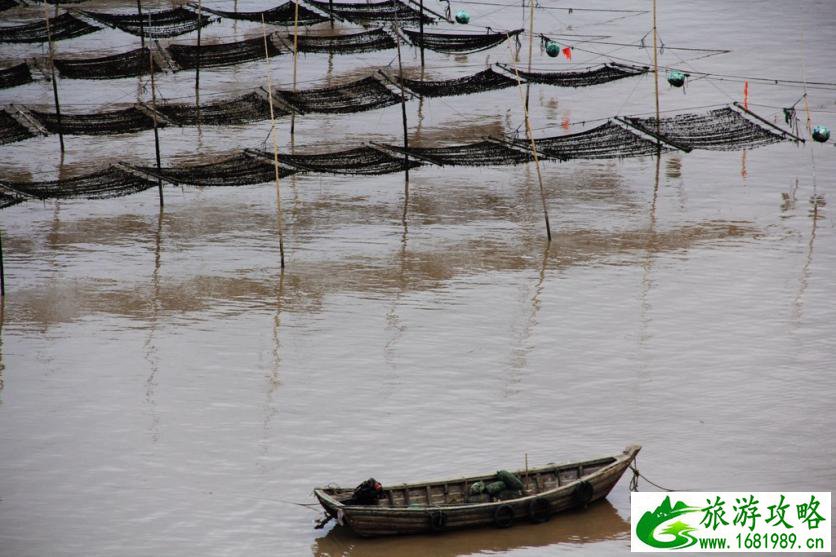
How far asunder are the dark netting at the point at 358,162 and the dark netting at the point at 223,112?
4.58m

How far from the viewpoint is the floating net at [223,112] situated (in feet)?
98.4

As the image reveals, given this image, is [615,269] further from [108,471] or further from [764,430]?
[108,471]

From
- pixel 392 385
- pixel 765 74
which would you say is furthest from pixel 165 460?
pixel 765 74

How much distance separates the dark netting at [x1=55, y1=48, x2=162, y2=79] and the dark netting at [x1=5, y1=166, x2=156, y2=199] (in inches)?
372

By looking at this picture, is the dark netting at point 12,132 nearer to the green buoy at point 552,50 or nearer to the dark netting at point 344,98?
the dark netting at point 344,98

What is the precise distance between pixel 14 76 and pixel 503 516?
76.9ft

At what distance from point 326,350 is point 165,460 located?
4.26 meters

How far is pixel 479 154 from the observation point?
2734cm

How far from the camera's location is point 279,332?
2112 cm

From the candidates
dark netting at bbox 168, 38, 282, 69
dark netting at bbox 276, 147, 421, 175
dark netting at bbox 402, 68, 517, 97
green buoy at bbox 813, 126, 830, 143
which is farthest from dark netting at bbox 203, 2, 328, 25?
green buoy at bbox 813, 126, 830, 143

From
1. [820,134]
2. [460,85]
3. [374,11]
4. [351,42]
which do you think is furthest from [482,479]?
[374,11]

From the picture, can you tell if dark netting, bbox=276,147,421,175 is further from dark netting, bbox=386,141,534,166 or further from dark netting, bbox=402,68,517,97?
dark netting, bbox=402,68,517,97

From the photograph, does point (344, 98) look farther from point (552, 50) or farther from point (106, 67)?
point (552, 50)

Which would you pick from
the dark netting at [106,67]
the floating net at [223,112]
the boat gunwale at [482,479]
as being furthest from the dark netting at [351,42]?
the boat gunwale at [482,479]
